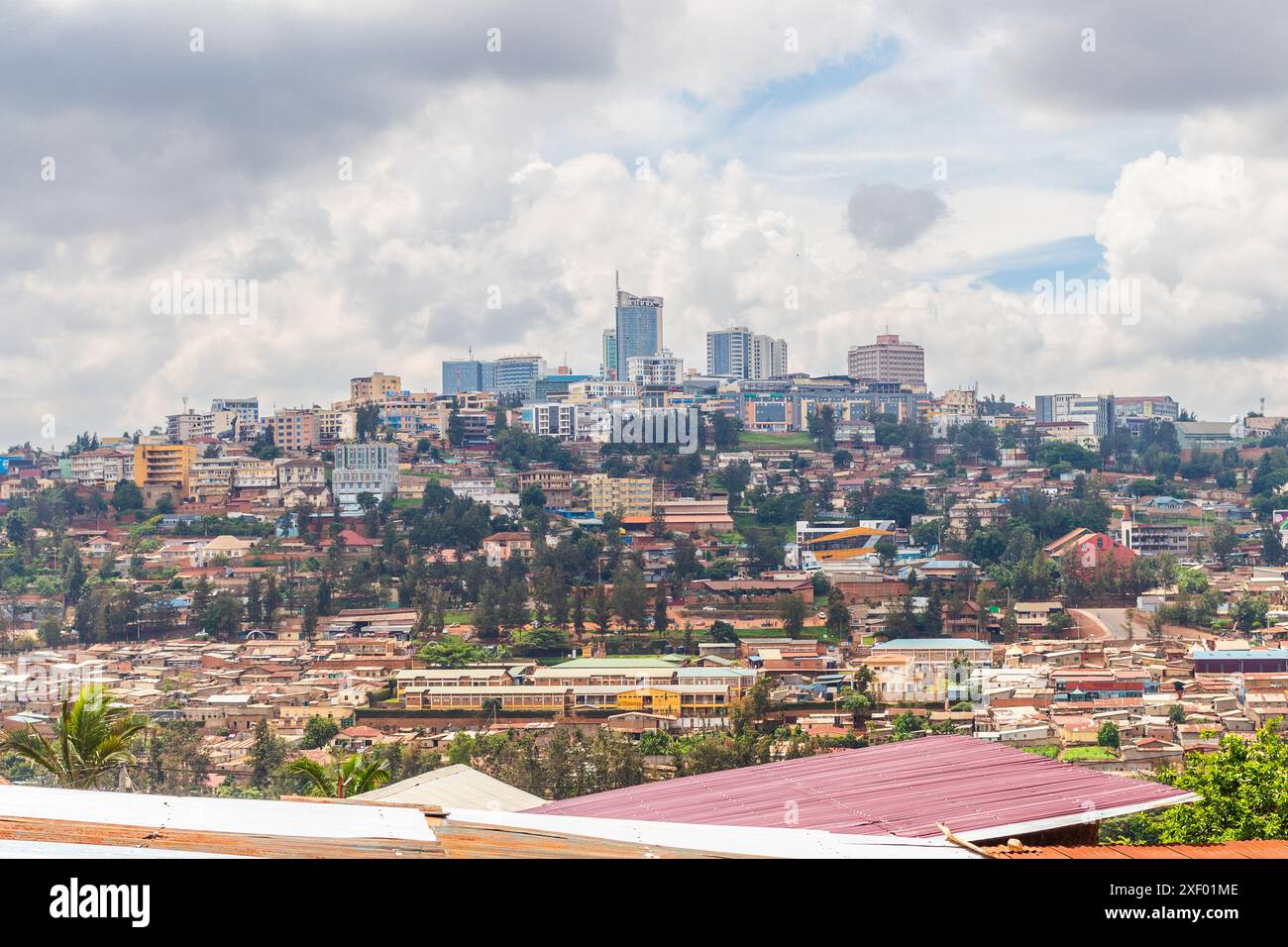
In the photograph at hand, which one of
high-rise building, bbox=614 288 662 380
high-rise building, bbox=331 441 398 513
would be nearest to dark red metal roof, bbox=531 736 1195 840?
high-rise building, bbox=331 441 398 513

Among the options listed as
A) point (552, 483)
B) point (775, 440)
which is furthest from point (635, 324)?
point (552, 483)

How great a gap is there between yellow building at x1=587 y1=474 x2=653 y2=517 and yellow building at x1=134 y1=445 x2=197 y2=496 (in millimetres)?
9163

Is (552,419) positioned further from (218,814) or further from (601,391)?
(218,814)

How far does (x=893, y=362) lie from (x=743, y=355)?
6119mm

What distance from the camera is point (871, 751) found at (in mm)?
3902

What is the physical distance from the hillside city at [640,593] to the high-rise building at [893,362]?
6383mm

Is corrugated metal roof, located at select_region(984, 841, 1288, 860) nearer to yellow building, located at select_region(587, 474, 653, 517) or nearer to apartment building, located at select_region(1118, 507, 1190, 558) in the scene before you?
apartment building, located at select_region(1118, 507, 1190, 558)

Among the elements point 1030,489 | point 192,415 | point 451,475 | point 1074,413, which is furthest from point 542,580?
point 1074,413

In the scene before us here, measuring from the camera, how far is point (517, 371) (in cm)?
4953

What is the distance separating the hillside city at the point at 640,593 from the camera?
13.7 meters

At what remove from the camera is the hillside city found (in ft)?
45.0

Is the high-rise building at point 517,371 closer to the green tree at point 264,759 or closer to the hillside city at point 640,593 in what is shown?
the hillside city at point 640,593

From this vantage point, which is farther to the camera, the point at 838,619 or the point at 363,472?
the point at 363,472
